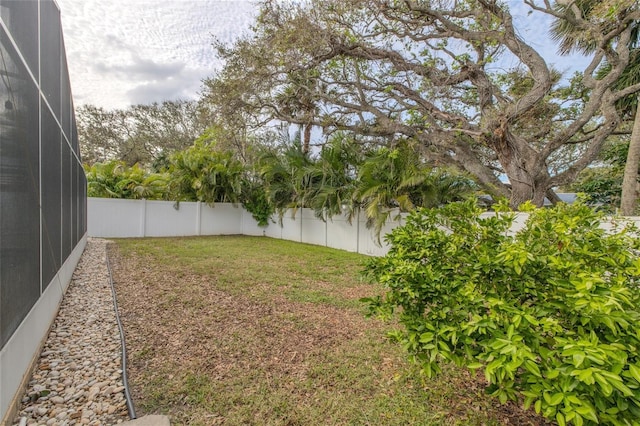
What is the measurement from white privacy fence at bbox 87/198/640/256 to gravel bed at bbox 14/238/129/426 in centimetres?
620

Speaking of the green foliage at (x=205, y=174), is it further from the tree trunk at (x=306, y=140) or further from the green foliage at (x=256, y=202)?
the tree trunk at (x=306, y=140)

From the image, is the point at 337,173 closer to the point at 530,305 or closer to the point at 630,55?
the point at 630,55

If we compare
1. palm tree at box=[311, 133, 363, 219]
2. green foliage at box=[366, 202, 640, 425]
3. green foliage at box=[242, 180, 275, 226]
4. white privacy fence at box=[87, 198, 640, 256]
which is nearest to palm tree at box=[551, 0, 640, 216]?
white privacy fence at box=[87, 198, 640, 256]

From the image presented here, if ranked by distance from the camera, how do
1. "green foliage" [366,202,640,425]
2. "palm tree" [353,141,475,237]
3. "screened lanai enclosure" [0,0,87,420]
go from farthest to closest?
"palm tree" [353,141,475,237] < "screened lanai enclosure" [0,0,87,420] < "green foliage" [366,202,640,425]

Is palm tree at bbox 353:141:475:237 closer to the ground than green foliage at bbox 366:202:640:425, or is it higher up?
higher up

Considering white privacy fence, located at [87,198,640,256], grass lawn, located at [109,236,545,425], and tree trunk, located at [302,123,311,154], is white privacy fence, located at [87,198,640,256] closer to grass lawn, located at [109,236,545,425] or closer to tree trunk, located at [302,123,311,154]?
tree trunk, located at [302,123,311,154]


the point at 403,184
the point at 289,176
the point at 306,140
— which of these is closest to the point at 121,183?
the point at 289,176

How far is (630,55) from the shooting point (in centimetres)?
607

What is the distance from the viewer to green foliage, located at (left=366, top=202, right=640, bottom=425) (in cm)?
111

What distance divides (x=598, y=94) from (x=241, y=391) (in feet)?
26.1

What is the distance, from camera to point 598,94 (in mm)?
5969

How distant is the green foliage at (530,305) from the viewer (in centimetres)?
111

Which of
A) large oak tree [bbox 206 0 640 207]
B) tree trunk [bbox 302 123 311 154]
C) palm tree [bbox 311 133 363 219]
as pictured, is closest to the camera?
large oak tree [bbox 206 0 640 207]

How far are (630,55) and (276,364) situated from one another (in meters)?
8.65
